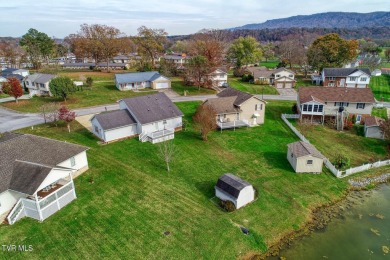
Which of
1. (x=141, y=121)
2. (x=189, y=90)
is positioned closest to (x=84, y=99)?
(x=189, y=90)

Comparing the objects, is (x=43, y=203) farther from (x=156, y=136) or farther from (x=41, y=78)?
(x=41, y=78)

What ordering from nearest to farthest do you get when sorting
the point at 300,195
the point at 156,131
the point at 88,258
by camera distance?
the point at 88,258, the point at 300,195, the point at 156,131

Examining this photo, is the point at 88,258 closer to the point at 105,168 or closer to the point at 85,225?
the point at 85,225

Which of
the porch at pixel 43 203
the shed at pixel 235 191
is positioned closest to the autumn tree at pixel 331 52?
the shed at pixel 235 191

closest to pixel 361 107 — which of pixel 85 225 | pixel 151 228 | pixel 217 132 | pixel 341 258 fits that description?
pixel 217 132

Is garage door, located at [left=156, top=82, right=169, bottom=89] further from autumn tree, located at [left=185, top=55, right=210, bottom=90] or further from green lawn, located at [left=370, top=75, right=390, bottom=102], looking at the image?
green lawn, located at [left=370, top=75, right=390, bottom=102]
